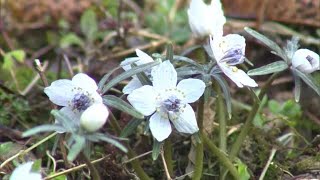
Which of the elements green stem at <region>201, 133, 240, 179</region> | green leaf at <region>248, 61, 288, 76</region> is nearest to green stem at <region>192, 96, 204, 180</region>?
green stem at <region>201, 133, 240, 179</region>

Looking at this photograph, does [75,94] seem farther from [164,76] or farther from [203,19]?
[203,19]

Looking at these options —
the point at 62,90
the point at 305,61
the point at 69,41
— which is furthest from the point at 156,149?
the point at 69,41

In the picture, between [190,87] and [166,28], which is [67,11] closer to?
[166,28]

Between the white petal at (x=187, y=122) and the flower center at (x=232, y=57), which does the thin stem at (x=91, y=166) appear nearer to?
the white petal at (x=187, y=122)

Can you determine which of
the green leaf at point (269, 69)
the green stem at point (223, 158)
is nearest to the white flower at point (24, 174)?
the green stem at point (223, 158)

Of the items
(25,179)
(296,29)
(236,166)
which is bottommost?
(296,29)

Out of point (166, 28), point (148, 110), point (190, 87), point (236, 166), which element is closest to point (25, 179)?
point (148, 110)
